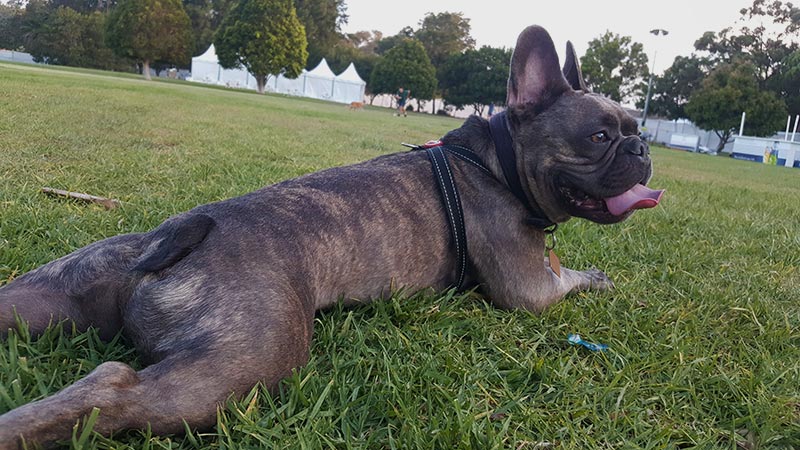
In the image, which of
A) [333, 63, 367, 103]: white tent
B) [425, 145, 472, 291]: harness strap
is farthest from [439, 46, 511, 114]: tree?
[425, 145, 472, 291]: harness strap

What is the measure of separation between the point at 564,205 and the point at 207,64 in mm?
62471

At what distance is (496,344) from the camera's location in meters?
2.46

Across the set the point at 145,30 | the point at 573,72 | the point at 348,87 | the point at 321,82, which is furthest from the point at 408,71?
the point at 573,72

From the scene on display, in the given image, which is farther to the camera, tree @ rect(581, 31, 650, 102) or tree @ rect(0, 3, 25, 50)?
tree @ rect(0, 3, 25, 50)

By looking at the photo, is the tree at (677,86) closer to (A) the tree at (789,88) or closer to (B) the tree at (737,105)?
(A) the tree at (789,88)

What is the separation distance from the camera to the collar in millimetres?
2891

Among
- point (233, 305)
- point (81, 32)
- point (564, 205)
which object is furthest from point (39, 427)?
point (81, 32)

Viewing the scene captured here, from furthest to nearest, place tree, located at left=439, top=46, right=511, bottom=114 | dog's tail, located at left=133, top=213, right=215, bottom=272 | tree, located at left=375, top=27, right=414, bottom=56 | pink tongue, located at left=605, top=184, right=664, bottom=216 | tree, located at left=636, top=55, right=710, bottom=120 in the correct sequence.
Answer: tree, located at left=375, top=27, right=414, bottom=56
tree, located at left=439, top=46, right=511, bottom=114
tree, located at left=636, top=55, right=710, bottom=120
pink tongue, located at left=605, top=184, right=664, bottom=216
dog's tail, located at left=133, top=213, right=215, bottom=272

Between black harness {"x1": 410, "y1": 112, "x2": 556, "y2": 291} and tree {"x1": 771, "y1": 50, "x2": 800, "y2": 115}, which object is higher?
tree {"x1": 771, "y1": 50, "x2": 800, "y2": 115}

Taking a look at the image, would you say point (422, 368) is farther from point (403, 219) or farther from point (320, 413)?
point (403, 219)

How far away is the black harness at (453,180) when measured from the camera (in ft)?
9.14

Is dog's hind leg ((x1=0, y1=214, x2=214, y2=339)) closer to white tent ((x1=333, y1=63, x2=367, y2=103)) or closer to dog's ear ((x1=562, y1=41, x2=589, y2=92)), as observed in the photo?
dog's ear ((x1=562, y1=41, x2=589, y2=92))

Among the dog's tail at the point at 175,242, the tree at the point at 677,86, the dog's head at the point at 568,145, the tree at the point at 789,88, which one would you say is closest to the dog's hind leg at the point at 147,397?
the dog's tail at the point at 175,242

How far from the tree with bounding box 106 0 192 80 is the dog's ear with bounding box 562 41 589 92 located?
57.6 metres
